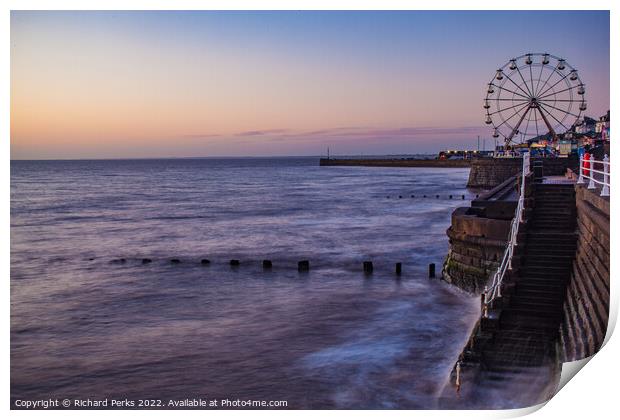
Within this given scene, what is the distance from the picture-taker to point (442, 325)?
545 inches

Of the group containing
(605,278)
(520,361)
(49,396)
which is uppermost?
(605,278)

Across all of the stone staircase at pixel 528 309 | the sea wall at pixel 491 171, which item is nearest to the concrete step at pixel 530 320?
the stone staircase at pixel 528 309

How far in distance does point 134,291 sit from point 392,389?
990 centimetres

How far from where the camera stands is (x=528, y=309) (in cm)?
1020

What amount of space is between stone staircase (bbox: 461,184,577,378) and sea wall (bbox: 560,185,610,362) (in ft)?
0.87

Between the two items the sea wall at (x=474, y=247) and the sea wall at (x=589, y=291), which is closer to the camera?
the sea wall at (x=589, y=291)

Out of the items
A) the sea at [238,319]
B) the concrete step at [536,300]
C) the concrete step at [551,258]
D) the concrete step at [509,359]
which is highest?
the concrete step at [551,258]

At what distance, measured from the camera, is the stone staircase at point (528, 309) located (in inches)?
372

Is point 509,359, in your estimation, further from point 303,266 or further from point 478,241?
point 303,266

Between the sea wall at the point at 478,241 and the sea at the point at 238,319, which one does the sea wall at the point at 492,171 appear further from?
the sea wall at the point at 478,241

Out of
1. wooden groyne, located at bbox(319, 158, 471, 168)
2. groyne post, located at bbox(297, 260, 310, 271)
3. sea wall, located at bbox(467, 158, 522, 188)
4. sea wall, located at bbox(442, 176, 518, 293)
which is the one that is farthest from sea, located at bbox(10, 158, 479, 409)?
wooden groyne, located at bbox(319, 158, 471, 168)

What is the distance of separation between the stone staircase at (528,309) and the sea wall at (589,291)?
0.26 metres
